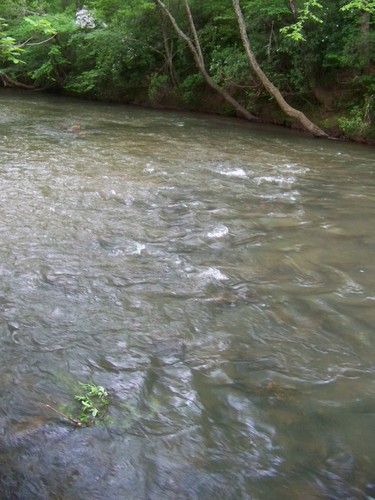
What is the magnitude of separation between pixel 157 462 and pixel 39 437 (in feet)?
2.67

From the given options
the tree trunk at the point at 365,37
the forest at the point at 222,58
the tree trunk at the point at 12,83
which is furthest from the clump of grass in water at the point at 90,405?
the tree trunk at the point at 12,83

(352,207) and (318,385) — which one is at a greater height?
(352,207)

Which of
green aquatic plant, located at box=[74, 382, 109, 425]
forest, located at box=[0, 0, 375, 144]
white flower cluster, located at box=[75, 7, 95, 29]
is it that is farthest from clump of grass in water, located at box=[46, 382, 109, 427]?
white flower cluster, located at box=[75, 7, 95, 29]

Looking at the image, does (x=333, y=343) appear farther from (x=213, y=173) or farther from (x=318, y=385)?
(x=213, y=173)

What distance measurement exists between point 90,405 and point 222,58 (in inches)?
636

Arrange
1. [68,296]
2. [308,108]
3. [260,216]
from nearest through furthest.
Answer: [68,296]
[260,216]
[308,108]

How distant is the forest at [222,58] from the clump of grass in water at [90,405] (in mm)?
11799

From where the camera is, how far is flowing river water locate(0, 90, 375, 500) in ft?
9.64

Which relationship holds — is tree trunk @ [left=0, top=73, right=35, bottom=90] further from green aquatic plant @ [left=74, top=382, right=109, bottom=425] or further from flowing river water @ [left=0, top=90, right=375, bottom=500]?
green aquatic plant @ [left=74, top=382, right=109, bottom=425]

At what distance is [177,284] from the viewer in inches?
201

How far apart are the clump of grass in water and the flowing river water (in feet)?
0.19

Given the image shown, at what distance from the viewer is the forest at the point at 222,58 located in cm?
1420

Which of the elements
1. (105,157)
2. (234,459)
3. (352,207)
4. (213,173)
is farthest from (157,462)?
(105,157)

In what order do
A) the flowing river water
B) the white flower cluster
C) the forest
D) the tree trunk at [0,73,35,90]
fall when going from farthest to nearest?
the tree trunk at [0,73,35,90] < the white flower cluster < the forest < the flowing river water
